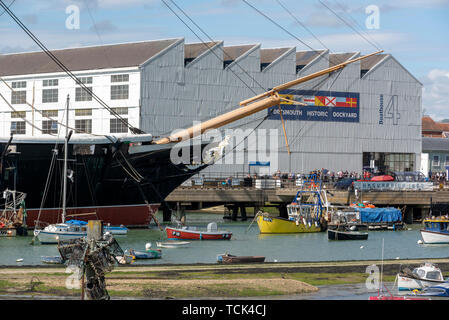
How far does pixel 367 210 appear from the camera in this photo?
67438mm

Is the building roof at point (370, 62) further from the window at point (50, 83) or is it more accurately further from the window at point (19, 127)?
the window at point (19, 127)

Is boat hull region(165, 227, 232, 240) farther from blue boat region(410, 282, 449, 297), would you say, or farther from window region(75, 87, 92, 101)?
window region(75, 87, 92, 101)

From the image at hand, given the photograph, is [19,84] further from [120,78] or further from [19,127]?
[120,78]

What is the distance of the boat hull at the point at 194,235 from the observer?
168 feet

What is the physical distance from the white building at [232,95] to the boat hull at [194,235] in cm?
2436

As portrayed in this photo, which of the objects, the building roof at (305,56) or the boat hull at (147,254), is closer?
the boat hull at (147,254)

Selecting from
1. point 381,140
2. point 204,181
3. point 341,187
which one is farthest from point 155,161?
Answer: point 381,140

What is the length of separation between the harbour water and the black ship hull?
3011 millimetres

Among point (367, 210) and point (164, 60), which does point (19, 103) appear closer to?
point (164, 60)

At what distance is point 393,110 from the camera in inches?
3627

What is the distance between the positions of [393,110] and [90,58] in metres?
36.2

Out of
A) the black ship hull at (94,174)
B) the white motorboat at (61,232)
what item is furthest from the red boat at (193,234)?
the black ship hull at (94,174)

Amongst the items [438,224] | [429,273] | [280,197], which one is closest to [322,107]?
[280,197]

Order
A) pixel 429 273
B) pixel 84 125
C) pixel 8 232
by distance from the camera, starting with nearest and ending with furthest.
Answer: pixel 429 273, pixel 8 232, pixel 84 125
